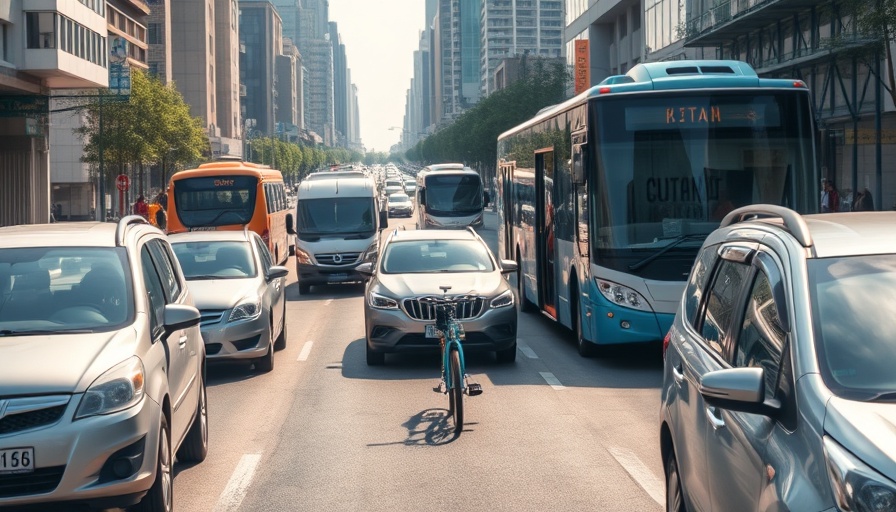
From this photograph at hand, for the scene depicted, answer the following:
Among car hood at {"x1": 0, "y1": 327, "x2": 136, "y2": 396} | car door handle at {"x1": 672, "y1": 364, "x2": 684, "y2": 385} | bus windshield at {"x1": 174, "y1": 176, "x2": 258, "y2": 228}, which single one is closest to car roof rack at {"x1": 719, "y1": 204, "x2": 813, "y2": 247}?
car door handle at {"x1": 672, "y1": 364, "x2": 684, "y2": 385}

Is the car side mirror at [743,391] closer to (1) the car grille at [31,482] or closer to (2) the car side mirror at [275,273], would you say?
(1) the car grille at [31,482]

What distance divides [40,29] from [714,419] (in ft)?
155

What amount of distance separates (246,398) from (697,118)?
19.1 ft

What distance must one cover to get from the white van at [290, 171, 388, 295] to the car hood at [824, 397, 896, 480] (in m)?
22.0

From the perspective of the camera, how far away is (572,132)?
1471cm

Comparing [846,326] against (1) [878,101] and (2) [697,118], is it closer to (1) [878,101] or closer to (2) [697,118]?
(2) [697,118]

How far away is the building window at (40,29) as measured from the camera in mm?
47156

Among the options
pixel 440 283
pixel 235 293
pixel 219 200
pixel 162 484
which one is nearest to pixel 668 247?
pixel 440 283

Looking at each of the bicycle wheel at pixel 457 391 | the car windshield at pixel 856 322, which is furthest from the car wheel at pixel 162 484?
the car windshield at pixel 856 322

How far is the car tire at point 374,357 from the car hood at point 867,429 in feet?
34.1

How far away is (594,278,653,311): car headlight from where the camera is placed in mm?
13203

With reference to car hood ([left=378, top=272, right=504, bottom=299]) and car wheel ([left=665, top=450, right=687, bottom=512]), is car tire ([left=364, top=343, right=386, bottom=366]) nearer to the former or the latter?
car hood ([left=378, top=272, right=504, bottom=299])

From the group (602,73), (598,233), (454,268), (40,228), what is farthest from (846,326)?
(602,73)

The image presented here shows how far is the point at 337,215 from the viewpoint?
88.0 feet
